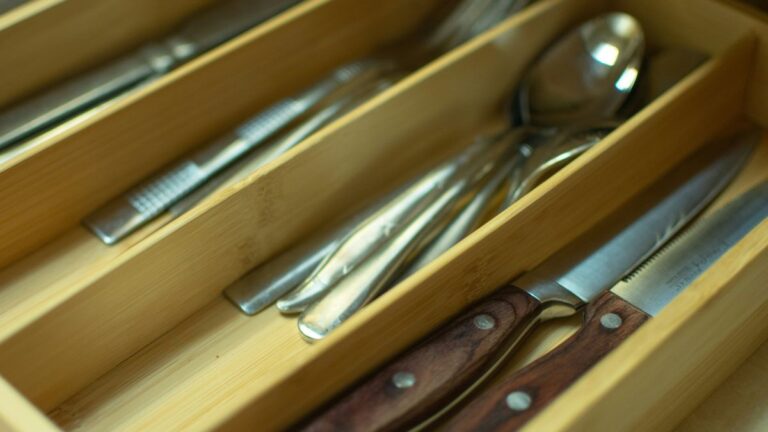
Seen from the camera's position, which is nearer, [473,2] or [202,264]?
[202,264]

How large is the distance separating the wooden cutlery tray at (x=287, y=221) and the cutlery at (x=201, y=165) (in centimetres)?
1

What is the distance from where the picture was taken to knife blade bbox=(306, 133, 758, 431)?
24.8 inches

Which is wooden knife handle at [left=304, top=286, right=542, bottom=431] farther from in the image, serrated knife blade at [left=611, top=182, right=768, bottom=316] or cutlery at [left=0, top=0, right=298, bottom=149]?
cutlery at [left=0, top=0, right=298, bottom=149]

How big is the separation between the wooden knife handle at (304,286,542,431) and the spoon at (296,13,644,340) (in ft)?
0.80

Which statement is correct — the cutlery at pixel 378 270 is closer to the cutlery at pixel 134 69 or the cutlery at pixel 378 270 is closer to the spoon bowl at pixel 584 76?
the spoon bowl at pixel 584 76

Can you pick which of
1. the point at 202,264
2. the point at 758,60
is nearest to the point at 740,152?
the point at 758,60

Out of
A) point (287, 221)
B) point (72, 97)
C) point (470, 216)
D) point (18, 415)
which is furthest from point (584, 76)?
point (18, 415)

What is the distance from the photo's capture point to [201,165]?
828 millimetres

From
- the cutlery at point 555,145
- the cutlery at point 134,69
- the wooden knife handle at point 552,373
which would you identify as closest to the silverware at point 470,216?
the cutlery at point 555,145

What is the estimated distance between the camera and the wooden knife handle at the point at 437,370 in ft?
2.03

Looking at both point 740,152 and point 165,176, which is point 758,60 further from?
point 165,176

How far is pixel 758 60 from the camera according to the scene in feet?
2.90

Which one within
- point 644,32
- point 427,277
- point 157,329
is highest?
point 644,32

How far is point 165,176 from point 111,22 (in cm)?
15
